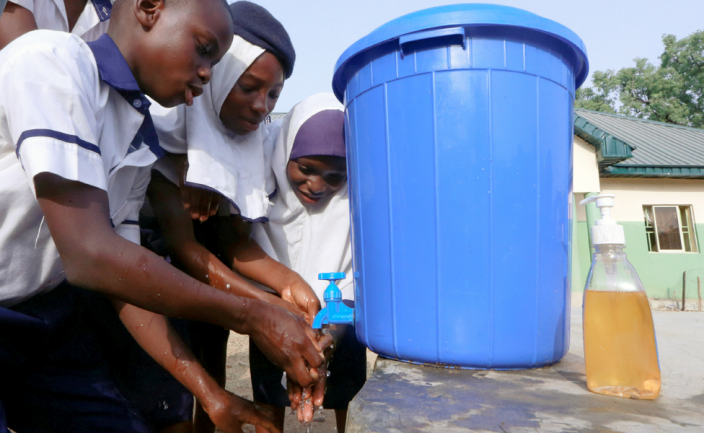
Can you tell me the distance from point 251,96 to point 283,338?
84 centimetres

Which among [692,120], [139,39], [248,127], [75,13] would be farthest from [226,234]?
[692,120]

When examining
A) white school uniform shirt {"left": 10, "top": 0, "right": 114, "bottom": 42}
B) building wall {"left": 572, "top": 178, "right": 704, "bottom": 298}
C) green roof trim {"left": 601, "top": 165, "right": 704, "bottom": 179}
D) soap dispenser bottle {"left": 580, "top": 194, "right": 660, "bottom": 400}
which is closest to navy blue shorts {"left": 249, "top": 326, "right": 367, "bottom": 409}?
soap dispenser bottle {"left": 580, "top": 194, "right": 660, "bottom": 400}

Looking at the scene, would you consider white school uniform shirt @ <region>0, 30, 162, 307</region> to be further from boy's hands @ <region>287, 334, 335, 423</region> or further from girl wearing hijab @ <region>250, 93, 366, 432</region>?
boy's hands @ <region>287, 334, 335, 423</region>

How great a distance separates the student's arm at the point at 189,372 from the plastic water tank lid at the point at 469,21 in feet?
3.16

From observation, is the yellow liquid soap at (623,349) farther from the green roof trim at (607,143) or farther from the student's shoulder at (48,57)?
the green roof trim at (607,143)

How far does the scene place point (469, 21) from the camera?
3.29ft

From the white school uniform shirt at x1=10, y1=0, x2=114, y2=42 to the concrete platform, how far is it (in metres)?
1.39

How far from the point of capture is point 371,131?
1153mm

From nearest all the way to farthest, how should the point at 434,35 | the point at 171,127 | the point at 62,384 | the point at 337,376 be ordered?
the point at 434,35
the point at 62,384
the point at 171,127
the point at 337,376

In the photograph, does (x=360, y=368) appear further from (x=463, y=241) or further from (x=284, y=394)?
(x=463, y=241)

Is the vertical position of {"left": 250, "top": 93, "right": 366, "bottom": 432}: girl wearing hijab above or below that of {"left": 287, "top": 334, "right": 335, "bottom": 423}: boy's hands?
above

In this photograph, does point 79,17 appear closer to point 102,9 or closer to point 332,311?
point 102,9

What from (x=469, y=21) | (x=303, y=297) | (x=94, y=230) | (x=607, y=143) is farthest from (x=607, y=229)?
(x=607, y=143)

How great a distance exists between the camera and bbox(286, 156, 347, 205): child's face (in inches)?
64.9
